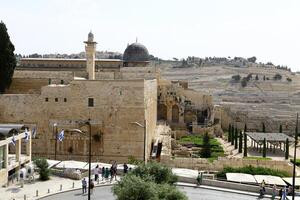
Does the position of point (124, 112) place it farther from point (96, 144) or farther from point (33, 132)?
point (33, 132)

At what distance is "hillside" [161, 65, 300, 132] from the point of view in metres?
53.1

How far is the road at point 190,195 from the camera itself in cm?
1811

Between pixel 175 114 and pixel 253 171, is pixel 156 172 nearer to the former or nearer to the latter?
pixel 253 171

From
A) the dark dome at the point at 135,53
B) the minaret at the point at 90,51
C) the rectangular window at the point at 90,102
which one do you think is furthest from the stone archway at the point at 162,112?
the rectangular window at the point at 90,102

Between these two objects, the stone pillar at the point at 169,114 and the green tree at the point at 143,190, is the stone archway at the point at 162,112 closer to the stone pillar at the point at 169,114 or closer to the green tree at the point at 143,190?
the stone pillar at the point at 169,114

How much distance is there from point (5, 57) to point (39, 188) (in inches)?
587

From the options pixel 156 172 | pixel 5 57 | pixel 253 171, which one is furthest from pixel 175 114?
pixel 156 172

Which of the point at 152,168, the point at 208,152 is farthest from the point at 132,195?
the point at 208,152

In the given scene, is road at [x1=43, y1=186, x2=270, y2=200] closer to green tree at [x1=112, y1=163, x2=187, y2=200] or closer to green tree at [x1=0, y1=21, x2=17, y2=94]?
green tree at [x1=112, y1=163, x2=187, y2=200]

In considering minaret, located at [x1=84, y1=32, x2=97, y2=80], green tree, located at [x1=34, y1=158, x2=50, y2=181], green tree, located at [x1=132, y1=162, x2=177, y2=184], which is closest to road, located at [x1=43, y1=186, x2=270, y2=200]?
Result: green tree, located at [x1=132, y1=162, x2=177, y2=184]

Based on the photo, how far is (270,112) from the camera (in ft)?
202

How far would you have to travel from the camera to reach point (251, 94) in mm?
81312

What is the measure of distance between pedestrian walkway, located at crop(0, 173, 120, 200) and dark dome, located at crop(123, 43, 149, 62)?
1076 inches

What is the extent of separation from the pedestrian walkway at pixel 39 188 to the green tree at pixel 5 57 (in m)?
13.2
